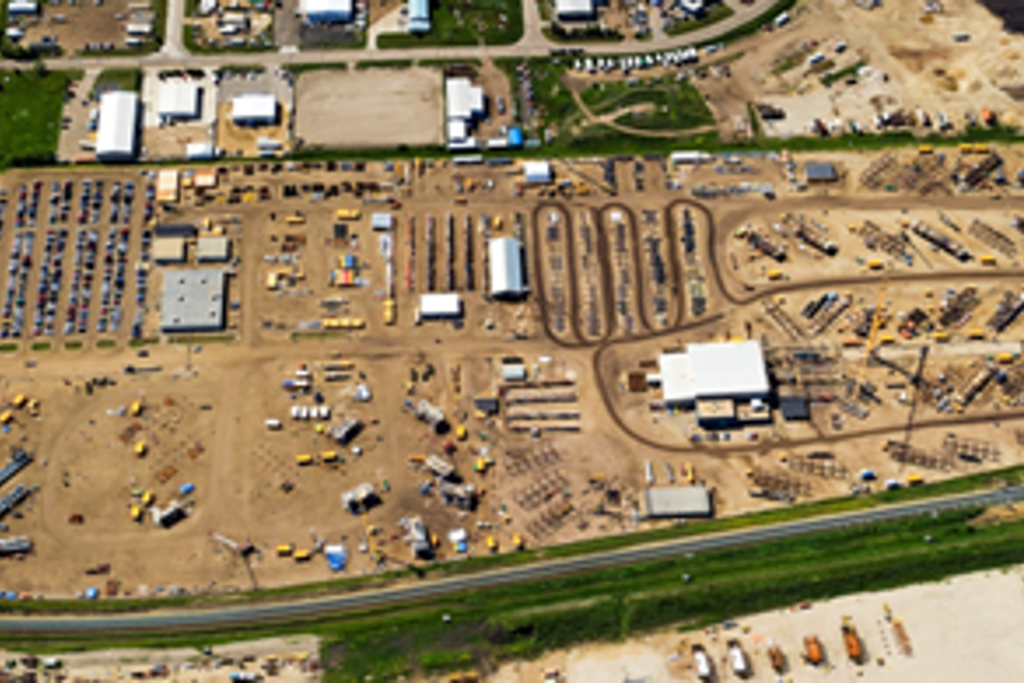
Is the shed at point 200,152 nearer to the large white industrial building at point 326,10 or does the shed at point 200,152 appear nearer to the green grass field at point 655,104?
the large white industrial building at point 326,10

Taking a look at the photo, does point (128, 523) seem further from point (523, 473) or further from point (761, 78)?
point (761, 78)

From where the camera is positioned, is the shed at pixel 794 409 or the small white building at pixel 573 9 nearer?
the shed at pixel 794 409

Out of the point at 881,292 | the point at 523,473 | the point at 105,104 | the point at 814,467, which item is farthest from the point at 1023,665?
the point at 105,104

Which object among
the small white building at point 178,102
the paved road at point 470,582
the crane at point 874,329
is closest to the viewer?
the paved road at point 470,582

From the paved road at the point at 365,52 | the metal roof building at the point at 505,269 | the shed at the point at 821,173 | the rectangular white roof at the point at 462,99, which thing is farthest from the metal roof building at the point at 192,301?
the shed at the point at 821,173

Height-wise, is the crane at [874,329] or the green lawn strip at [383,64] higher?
the green lawn strip at [383,64]

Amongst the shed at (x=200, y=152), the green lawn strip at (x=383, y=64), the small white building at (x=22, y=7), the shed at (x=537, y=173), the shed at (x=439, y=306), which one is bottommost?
the shed at (x=439, y=306)
